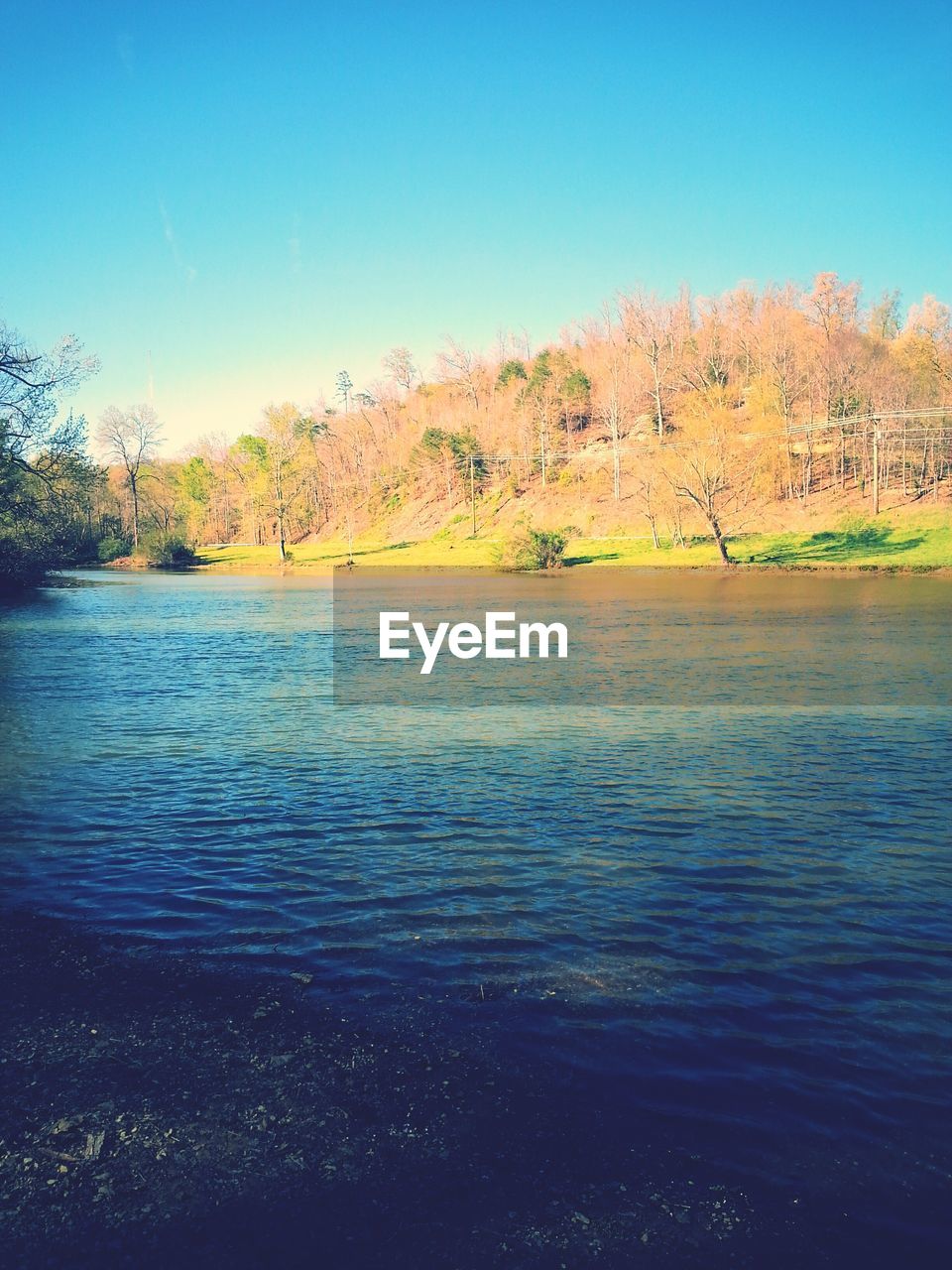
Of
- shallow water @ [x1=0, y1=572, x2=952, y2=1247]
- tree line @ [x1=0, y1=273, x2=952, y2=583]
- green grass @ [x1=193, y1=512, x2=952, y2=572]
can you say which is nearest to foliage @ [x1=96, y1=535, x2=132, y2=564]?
tree line @ [x1=0, y1=273, x2=952, y2=583]

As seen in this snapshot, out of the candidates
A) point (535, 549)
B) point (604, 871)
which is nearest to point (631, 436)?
point (535, 549)

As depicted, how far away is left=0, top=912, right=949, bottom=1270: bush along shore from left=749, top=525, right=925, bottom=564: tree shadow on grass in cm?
8668

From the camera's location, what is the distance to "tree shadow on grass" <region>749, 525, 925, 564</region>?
88312 millimetres

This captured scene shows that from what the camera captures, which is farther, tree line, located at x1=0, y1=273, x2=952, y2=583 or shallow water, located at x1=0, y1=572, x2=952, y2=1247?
tree line, located at x1=0, y1=273, x2=952, y2=583

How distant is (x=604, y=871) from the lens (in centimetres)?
1357

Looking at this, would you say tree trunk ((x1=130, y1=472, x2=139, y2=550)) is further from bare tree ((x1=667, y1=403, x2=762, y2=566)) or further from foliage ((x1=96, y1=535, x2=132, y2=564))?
bare tree ((x1=667, y1=403, x2=762, y2=566))

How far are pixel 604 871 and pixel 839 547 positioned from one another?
88.0m

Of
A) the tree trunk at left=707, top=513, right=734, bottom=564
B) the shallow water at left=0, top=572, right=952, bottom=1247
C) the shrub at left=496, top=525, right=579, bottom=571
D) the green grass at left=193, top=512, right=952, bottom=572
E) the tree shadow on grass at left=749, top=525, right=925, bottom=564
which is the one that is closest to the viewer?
the shallow water at left=0, top=572, right=952, bottom=1247

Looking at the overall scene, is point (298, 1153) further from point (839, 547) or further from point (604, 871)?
point (839, 547)

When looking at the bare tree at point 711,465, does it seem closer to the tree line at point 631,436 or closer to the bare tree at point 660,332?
the tree line at point 631,436

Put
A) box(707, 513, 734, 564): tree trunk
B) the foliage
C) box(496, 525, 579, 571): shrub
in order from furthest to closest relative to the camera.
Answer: the foliage
box(496, 525, 579, 571): shrub
box(707, 513, 734, 564): tree trunk

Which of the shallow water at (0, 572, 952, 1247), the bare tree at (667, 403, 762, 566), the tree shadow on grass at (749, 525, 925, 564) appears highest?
the bare tree at (667, 403, 762, 566)

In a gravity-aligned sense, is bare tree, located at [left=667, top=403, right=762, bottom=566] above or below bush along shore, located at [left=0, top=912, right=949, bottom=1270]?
above

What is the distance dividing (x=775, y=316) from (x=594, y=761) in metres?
148
